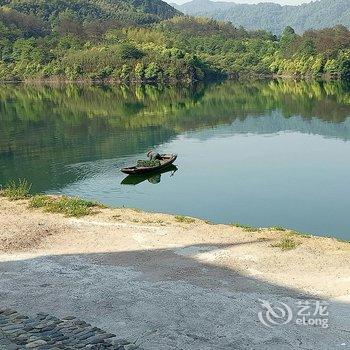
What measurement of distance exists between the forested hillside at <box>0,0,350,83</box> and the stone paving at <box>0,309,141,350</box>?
9295cm

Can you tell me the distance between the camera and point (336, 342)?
10383 mm

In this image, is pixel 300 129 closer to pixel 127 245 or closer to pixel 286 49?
pixel 127 245

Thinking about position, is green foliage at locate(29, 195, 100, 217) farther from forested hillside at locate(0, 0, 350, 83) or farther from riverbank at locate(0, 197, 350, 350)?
forested hillside at locate(0, 0, 350, 83)

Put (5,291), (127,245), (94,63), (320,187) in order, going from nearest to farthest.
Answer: (5,291), (127,245), (320,187), (94,63)

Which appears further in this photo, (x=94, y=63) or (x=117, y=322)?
(x=94, y=63)

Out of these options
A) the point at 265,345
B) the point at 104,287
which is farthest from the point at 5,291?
the point at 265,345

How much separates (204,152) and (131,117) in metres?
18.1

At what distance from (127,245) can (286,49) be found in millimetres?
103330

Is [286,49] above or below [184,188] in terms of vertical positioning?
above

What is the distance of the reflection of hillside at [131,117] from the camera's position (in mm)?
38125

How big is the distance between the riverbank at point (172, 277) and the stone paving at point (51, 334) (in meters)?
0.71

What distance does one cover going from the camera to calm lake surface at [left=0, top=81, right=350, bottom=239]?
26.0 metres

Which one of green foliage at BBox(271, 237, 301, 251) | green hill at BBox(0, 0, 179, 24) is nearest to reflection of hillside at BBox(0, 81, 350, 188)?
green foliage at BBox(271, 237, 301, 251)

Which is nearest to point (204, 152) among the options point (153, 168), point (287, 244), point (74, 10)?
point (153, 168)
